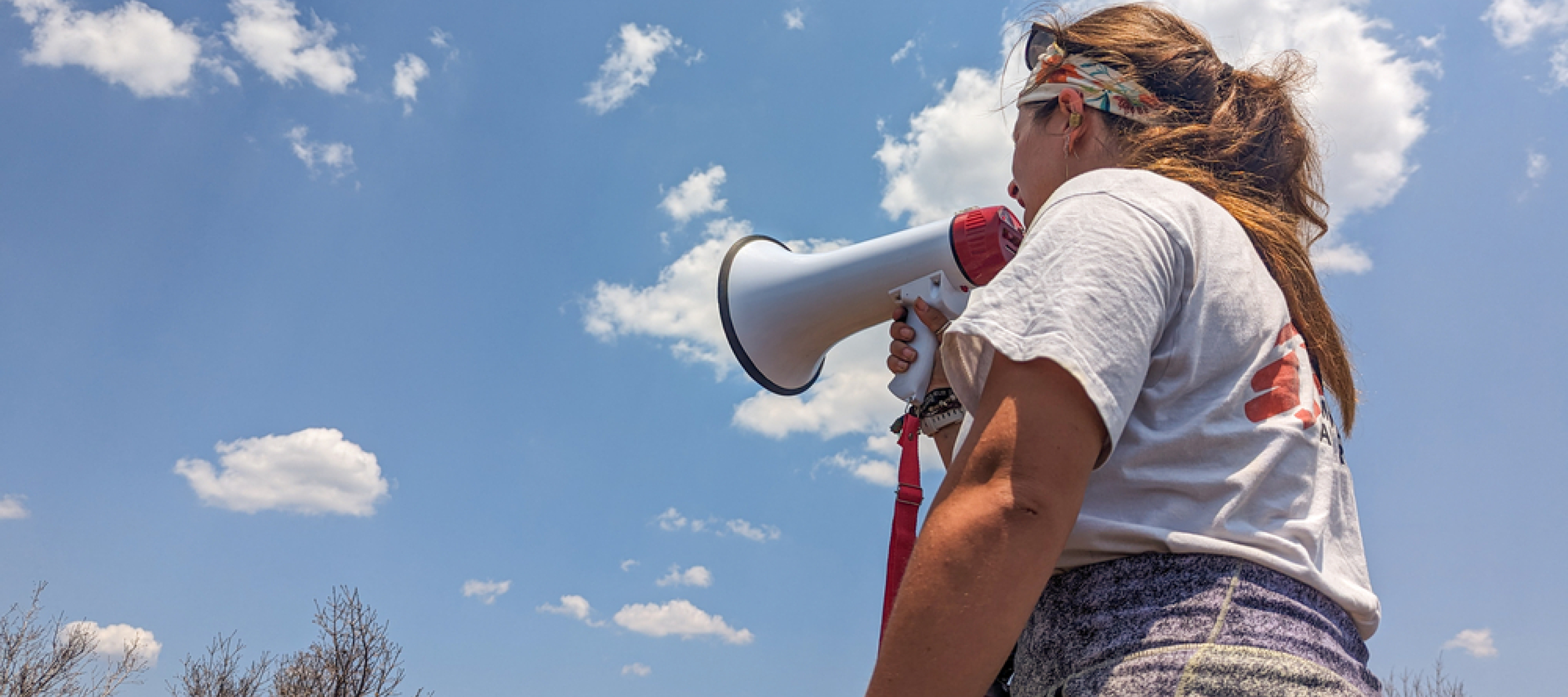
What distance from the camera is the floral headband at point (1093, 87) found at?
1516 mm

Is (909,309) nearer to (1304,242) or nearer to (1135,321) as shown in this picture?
(1304,242)

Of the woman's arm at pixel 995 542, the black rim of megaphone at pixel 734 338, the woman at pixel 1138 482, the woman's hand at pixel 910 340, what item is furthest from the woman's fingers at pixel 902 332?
the woman's arm at pixel 995 542

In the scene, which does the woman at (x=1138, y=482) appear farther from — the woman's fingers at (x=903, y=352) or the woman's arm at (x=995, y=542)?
the woman's fingers at (x=903, y=352)

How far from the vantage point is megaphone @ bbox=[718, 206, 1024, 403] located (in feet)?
7.84

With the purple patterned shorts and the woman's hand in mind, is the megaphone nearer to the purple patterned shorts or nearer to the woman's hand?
the woman's hand

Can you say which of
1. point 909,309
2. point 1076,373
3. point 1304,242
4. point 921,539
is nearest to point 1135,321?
point 1076,373

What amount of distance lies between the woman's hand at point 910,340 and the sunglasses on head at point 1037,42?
2.29ft

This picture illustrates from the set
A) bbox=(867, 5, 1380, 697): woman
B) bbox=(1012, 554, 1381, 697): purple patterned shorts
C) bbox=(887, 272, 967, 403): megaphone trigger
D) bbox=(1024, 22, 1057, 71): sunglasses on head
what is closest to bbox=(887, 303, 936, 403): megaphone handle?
bbox=(887, 272, 967, 403): megaphone trigger

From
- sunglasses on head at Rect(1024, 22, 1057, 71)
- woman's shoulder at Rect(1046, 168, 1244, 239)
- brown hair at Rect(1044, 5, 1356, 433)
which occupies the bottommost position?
woman's shoulder at Rect(1046, 168, 1244, 239)

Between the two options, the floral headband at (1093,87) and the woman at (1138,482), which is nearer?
the woman at (1138,482)

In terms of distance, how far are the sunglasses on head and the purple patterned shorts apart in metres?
1.10

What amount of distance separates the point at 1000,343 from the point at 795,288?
77.1 inches

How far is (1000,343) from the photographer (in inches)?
36.9

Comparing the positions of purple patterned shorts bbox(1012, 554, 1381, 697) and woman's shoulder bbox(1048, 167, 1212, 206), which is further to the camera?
woman's shoulder bbox(1048, 167, 1212, 206)
